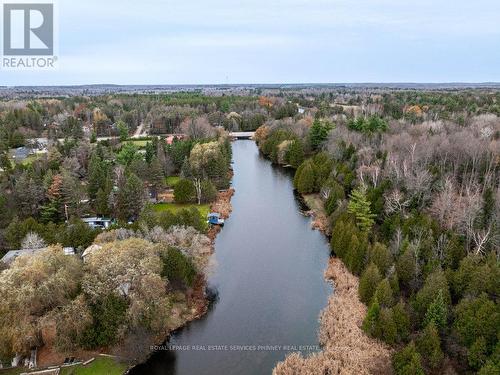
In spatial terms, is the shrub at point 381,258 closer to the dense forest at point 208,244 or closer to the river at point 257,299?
the dense forest at point 208,244

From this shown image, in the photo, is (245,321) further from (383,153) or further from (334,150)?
(334,150)

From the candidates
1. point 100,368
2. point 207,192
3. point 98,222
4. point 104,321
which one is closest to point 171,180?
point 207,192

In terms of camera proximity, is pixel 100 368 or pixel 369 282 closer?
pixel 100 368

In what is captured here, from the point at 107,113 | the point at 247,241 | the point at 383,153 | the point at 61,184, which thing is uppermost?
the point at 107,113

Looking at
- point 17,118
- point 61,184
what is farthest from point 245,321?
point 17,118

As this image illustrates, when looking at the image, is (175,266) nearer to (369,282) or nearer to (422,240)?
(369,282)

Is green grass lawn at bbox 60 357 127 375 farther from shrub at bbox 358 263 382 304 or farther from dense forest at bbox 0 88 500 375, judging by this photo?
shrub at bbox 358 263 382 304

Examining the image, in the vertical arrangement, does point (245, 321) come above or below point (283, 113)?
below
